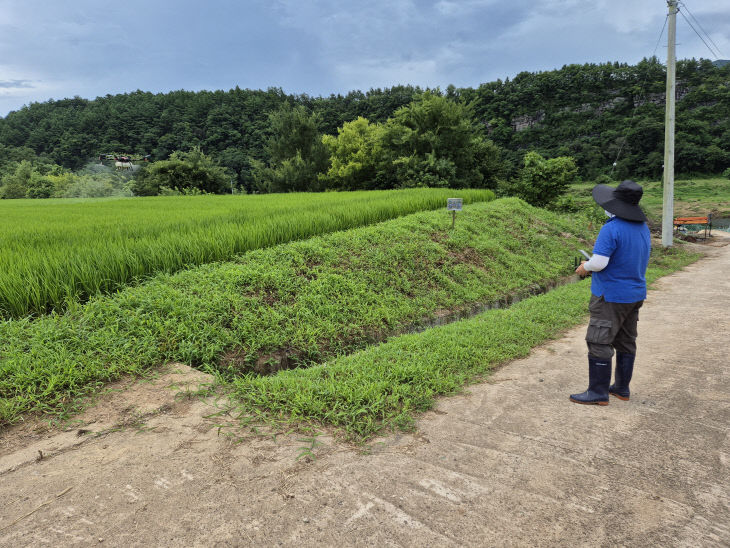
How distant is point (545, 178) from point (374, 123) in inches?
794

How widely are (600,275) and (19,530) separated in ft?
11.4

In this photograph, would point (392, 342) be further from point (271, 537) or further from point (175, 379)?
point (271, 537)

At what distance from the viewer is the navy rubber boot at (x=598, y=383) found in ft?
9.01

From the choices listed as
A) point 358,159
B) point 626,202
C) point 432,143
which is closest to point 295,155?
point 358,159

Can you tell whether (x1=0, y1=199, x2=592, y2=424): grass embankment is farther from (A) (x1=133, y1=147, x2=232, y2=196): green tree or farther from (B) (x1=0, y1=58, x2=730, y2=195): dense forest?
(B) (x1=0, y1=58, x2=730, y2=195): dense forest

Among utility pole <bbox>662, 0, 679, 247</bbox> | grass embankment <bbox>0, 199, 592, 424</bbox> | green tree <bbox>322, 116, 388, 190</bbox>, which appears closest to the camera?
grass embankment <bbox>0, 199, 592, 424</bbox>

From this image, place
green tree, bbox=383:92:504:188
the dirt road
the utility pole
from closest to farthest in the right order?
1. the dirt road
2. the utility pole
3. green tree, bbox=383:92:504:188

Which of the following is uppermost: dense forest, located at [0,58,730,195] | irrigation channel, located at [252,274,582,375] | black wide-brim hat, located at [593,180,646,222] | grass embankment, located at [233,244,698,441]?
dense forest, located at [0,58,730,195]

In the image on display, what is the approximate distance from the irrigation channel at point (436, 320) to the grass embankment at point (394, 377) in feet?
1.16

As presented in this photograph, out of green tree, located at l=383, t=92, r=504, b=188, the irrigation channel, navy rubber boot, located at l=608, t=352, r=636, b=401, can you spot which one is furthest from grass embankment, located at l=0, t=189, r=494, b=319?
green tree, located at l=383, t=92, r=504, b=188

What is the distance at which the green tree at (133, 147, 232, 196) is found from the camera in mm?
26156

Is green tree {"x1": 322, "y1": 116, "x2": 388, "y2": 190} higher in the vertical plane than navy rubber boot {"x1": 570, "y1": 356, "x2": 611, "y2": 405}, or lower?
higher

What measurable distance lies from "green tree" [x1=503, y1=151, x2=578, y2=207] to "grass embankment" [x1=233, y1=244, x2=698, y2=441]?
1617cm

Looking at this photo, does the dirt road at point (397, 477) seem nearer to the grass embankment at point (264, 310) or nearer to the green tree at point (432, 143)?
the grass embankment at point (264, 310)
